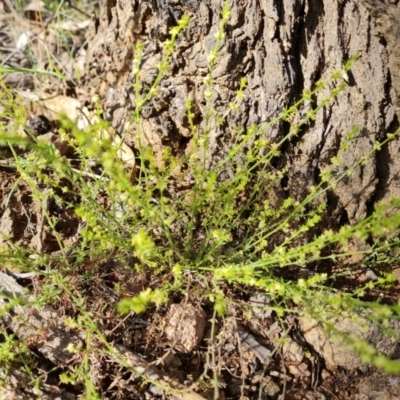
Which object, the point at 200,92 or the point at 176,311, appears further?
the point at 200,92

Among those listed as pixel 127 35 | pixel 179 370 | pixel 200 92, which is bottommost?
pixel 179 370

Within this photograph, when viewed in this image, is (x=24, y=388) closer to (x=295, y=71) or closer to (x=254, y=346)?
(x=254, y=346)

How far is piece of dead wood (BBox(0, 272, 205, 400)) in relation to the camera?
172cm

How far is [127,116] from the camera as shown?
2219 millimetres

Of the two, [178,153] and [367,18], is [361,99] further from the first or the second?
[178,153]

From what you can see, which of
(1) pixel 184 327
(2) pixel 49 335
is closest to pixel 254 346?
(1) pixel 184 327

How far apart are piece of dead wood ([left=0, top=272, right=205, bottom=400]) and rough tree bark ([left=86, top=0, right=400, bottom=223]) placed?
3.06 ft

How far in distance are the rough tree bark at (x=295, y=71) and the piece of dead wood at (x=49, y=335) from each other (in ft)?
3.06

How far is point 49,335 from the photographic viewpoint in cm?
179

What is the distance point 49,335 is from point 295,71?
150cm

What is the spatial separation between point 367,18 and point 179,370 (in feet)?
5.43

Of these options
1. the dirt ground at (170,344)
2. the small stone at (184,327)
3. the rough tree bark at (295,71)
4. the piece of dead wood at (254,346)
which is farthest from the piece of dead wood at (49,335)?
the rough tree bark at (295,71)

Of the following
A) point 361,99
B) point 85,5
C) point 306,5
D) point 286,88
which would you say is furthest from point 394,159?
point 85,5

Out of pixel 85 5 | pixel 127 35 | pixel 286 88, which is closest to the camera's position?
pixel 286 88
